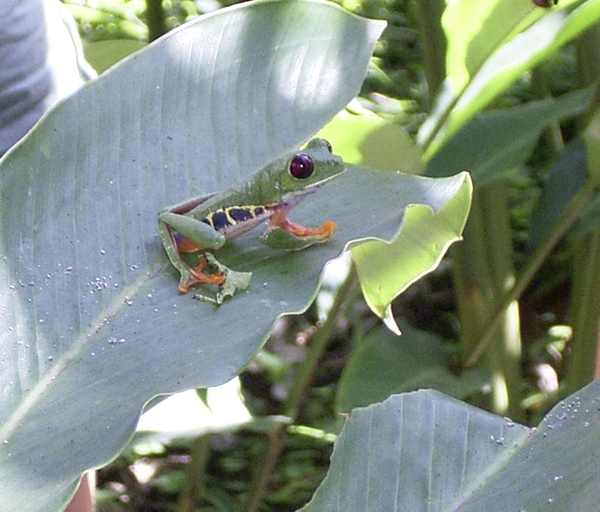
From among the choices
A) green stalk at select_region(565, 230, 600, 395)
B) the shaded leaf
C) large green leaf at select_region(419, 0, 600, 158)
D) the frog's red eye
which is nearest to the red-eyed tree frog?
the frog's red eye

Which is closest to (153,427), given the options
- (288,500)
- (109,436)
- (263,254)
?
(263,254)

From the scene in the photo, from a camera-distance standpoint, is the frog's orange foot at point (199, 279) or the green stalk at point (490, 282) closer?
the frog's orange foot at point (199, 279)

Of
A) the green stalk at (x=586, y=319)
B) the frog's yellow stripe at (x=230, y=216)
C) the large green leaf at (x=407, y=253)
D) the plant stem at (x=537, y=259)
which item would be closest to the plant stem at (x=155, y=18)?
the frog's yellow stripe at (x=230, y=216)

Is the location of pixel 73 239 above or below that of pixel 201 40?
below

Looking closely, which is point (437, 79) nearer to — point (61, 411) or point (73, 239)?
point (73, 239)

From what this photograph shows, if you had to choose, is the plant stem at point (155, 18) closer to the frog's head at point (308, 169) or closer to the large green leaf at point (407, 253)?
the frog's head at point (308, 169)

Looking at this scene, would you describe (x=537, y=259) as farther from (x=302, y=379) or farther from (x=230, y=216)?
(x=230, y=216)
